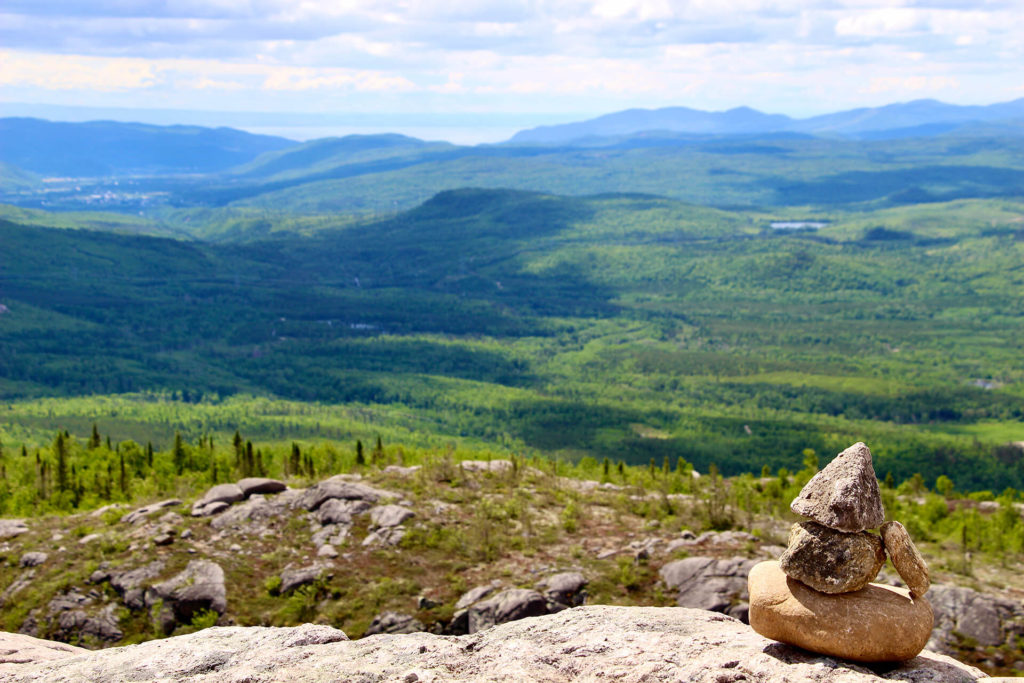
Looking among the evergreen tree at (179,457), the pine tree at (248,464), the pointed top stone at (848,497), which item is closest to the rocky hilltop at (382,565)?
the pine tree at (248,464)

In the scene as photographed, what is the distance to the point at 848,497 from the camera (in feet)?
55.6

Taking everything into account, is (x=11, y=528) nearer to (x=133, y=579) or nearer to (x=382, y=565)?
(x=133, y=579)

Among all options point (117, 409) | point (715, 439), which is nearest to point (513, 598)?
point (715, 439)

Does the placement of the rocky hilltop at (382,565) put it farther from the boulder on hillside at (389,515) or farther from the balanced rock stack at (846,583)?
the balanced rock stack at (846,583)

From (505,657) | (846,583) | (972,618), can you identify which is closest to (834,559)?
(846,583)

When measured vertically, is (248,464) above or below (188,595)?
below

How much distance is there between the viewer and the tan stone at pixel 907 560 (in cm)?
1697

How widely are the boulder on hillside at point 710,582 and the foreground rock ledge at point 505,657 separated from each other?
58.0ft

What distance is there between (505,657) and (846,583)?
721cm

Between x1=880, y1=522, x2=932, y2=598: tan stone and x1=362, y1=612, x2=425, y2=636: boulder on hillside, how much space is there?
2328 cm

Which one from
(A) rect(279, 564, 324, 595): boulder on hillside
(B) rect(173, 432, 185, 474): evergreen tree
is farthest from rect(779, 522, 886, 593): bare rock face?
(B) rect(173, 432, 185, 474): evergreen tree

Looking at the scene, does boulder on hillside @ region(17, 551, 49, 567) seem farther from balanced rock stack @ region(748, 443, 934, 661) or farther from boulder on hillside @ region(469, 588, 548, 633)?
balanced rock stack @ region(748, 443, 934, 661)

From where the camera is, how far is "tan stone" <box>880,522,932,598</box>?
16969 mm

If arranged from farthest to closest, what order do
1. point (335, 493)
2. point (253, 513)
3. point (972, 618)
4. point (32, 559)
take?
point (335, 493) → point (253, 513) → point (32, 559) → point (972, 618)
